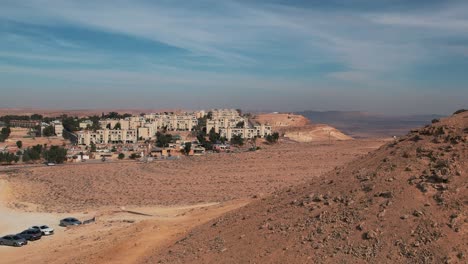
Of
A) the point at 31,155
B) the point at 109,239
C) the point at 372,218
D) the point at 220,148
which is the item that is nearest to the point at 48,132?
the point at 31,155

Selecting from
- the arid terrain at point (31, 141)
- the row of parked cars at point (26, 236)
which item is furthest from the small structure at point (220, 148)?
the row of parked cars at point (26, 236)

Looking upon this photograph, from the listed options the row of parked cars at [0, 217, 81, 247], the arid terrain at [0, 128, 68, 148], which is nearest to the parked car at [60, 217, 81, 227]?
the row of parked cars at [0, 217, 81, 247]

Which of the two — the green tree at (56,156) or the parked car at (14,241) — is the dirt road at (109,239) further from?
the green tree at (56,156)

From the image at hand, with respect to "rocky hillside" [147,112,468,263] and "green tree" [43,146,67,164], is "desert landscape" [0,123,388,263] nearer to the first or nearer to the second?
"rocky hillside" [147,112,468,263]

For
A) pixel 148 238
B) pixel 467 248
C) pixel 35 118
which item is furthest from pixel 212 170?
pixel 35 118

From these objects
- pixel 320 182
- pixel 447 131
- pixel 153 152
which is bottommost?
pixel 153 152

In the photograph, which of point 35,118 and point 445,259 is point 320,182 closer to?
A: point 445,259

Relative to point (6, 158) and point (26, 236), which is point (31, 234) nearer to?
point (26, 236)
